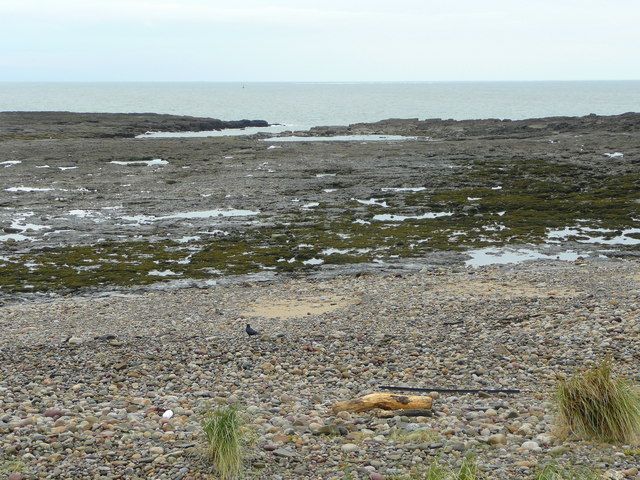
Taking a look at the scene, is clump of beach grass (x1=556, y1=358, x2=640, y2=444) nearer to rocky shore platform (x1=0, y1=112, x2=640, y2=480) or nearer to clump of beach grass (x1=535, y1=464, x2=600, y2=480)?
rocky shore platform (x1=0, y1=112, x2=640, y2=480)

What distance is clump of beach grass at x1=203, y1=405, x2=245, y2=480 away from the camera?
7.82m

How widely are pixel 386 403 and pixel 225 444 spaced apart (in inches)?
104

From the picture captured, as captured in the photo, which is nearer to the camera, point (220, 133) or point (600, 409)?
point (600, 409)

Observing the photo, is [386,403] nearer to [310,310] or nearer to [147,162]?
[310,310]

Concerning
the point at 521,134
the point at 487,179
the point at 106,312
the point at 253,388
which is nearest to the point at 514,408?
the point at 253,388

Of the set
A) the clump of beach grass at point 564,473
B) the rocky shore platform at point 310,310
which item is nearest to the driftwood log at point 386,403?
the rocky shore platform at point 310,310

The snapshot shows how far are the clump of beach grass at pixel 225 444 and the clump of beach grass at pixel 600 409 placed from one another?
3.70 m

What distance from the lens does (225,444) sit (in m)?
7.93

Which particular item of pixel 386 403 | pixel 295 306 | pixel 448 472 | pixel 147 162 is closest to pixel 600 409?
pixel 448 472

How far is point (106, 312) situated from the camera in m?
18.4

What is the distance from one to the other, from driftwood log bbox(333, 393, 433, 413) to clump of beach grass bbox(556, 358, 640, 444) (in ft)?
5.98

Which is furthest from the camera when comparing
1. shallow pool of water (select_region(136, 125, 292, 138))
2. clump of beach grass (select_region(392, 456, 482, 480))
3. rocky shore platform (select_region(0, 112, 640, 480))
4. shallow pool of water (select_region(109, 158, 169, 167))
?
shallow pool of water (select_region(136, 125, 292, 138))

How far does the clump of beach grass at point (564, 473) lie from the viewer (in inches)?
275

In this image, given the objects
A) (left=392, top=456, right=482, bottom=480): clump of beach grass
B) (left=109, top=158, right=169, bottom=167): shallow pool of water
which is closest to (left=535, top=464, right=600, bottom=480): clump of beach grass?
(left=392, top=456, right=482, bottom=480): clump of beach grass
